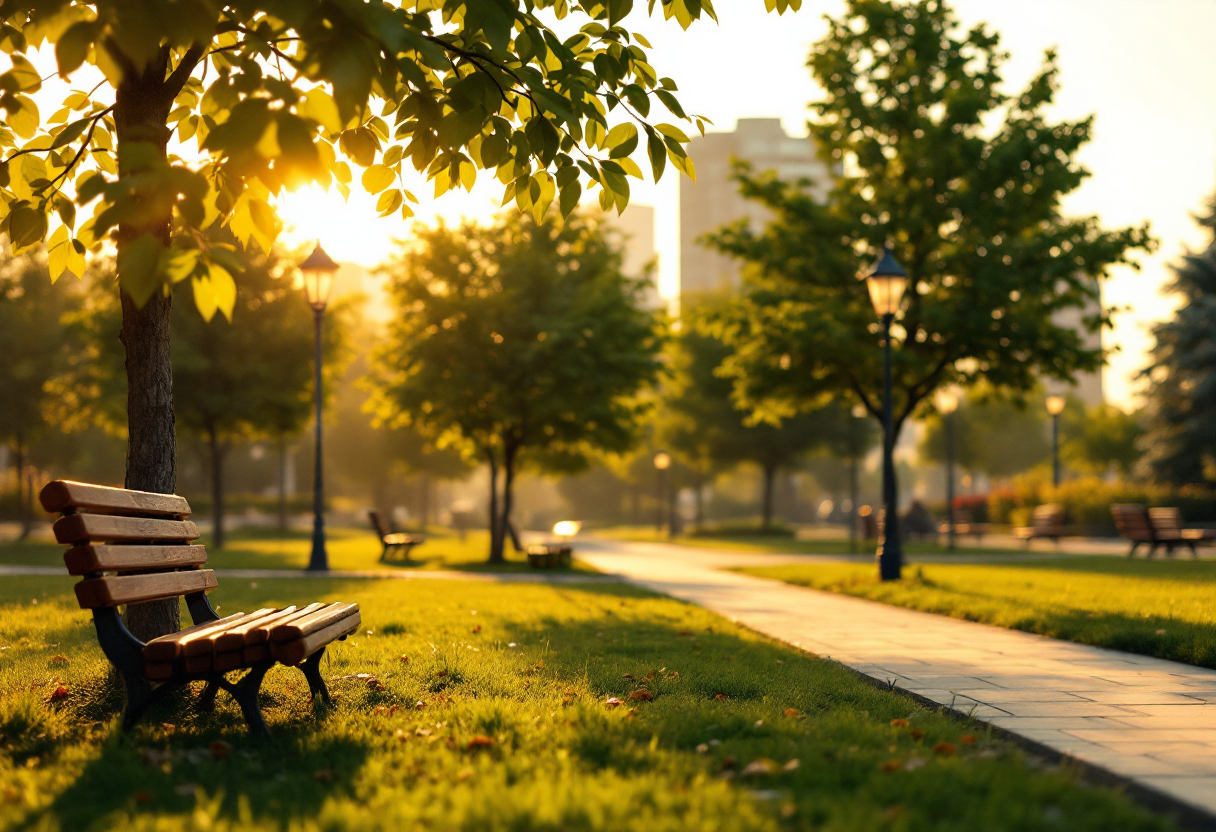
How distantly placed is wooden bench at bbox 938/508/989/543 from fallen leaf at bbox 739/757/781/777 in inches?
974

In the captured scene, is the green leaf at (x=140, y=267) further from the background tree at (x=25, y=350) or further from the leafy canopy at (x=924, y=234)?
the background tree at (x=25, y=350)

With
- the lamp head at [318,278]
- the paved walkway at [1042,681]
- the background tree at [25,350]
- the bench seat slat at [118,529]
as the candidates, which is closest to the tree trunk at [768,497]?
the background tree at [25,350]

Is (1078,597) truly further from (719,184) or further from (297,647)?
(719,184)

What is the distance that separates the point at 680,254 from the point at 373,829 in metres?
155

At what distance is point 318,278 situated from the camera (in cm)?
1719

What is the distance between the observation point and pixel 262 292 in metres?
25.2

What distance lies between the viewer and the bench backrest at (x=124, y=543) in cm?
421

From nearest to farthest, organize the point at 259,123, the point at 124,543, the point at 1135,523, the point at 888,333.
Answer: the point at 259,123, the point at 124,543, the point at 888,333, the point at 1135,523

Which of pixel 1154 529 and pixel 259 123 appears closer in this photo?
pixel 259 123

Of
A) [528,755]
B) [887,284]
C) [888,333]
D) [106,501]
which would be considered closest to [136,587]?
[106,501]

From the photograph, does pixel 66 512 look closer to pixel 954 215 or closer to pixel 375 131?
pixel 375 131

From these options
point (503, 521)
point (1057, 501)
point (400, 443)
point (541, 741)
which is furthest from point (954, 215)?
point (400, 443)

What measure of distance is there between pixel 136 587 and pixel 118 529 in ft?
0.92

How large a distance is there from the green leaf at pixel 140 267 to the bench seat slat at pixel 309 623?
1.57m
